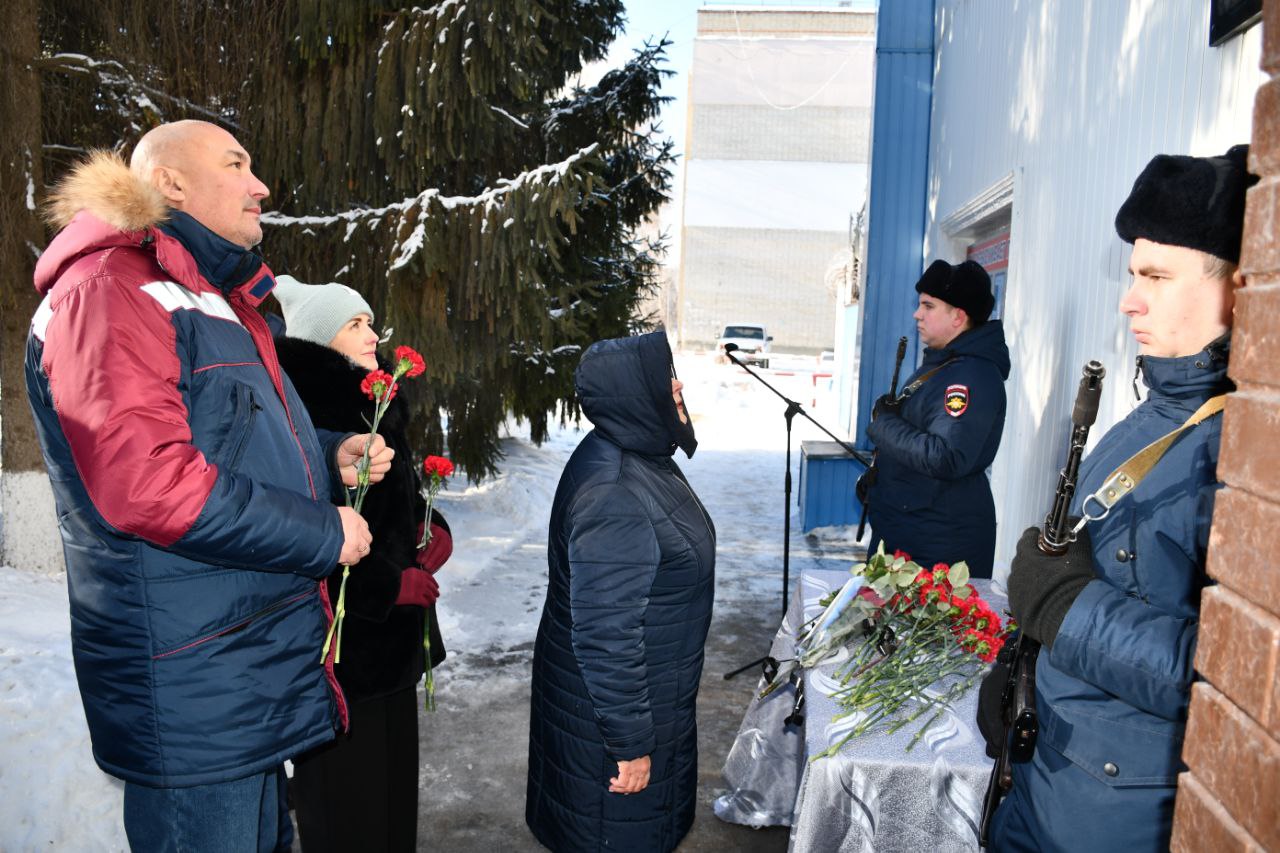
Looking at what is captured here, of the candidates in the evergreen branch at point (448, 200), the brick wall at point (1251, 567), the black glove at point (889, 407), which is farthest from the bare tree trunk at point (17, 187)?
the brick wall at point (1251, 567)

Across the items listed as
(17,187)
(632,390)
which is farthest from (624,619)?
(17,187)

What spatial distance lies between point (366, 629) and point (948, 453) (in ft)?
7.09

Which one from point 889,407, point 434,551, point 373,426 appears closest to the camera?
point 373,426

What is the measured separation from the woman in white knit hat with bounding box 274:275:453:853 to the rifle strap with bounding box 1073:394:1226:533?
170 centimetres

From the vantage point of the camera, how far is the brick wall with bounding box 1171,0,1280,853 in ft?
2.57

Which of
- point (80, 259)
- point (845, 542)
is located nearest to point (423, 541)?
point (80, 259)

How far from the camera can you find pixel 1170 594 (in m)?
1.37

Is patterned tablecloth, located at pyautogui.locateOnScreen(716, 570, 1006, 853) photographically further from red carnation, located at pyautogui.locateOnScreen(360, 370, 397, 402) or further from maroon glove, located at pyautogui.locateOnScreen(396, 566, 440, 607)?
red carnation, located at pyautogui.locateOnScreen(360, 370, 397, 402)

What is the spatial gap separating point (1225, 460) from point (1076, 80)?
365 centimetres

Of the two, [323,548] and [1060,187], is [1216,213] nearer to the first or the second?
[323,548]

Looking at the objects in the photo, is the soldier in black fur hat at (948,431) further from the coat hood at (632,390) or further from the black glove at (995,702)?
the black glove at (995,702)

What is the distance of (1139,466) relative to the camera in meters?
1.41

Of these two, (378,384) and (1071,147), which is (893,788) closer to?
(378,384)

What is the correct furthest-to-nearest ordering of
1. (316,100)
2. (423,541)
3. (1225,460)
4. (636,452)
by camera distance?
(316,100)
(423,541)
(636,452)
(1225,460)
